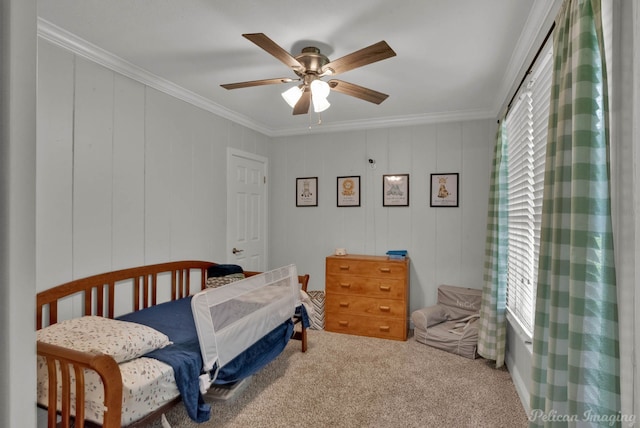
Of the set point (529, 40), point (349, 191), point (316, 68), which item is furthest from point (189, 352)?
point (349, 191)

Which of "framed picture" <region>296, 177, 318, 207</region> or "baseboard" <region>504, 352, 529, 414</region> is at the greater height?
"framed picture" <region>296, 177, 318, 207</region>

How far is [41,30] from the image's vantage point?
2105 mm

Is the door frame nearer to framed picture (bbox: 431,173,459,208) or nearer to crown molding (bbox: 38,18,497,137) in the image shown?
crown molding (bbox: 38,18,497,137)

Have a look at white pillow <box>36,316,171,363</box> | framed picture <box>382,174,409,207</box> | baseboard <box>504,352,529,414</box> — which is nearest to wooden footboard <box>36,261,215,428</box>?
white pillow <box>36,316,171,363</box>

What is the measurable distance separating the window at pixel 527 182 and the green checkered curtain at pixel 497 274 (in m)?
0.05

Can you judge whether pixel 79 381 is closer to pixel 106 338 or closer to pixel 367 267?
pixel 106 338

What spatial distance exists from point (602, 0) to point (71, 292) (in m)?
3.01

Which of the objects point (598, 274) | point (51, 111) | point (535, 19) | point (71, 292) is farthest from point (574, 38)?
point (71, 292)

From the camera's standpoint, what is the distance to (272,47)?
188 cm

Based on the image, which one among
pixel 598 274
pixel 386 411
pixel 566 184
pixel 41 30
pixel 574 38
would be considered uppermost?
pixel 41 30

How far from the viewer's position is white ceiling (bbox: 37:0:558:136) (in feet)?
6.30

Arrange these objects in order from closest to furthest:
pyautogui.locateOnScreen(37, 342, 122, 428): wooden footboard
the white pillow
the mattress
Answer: pyautogui.locateOnScreen(37, 342, 122, 428): wooden footboard, the mattress, the white pillow

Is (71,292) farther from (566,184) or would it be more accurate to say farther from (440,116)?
(440,116)

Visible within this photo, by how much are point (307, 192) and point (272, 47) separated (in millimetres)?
2735
